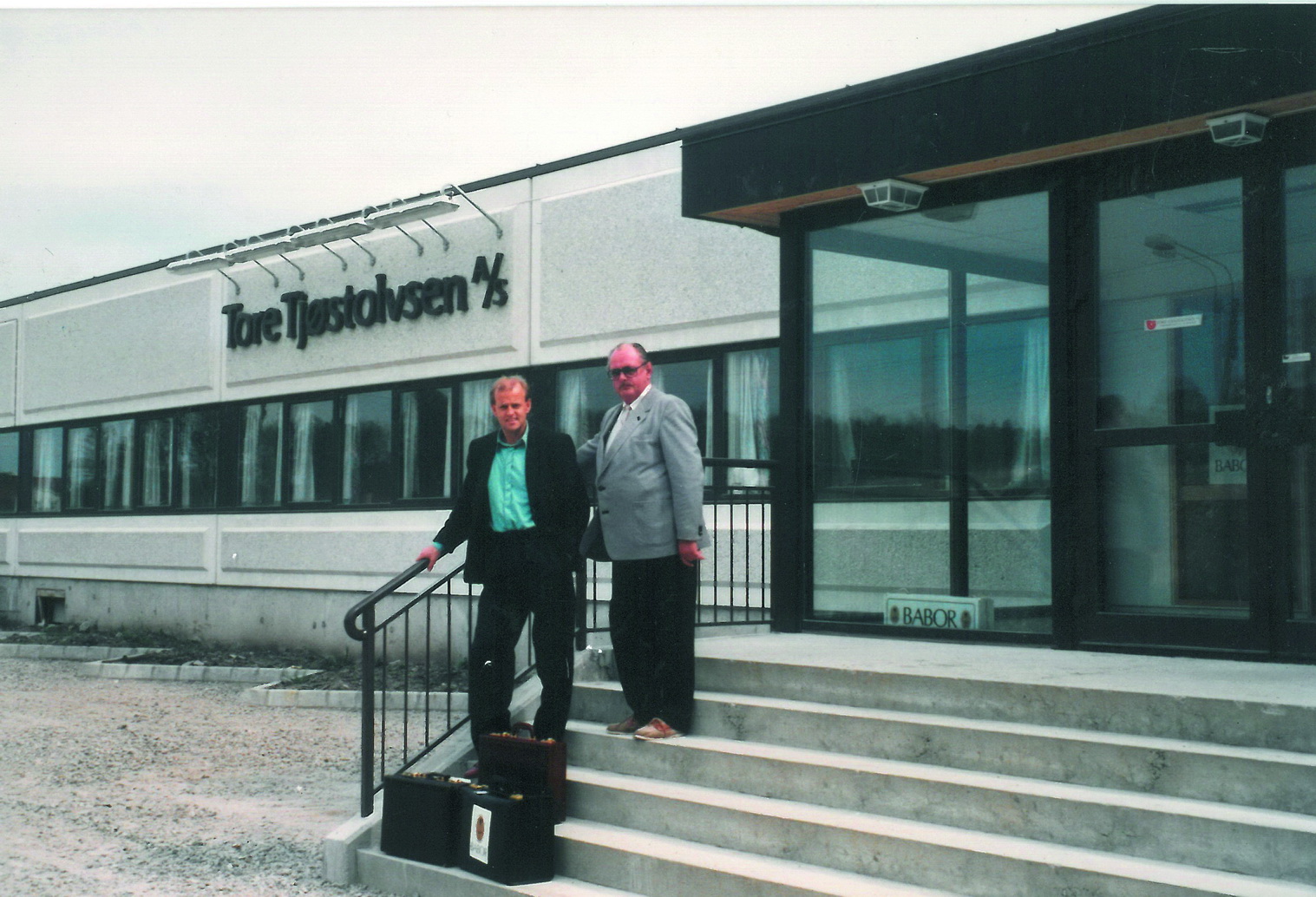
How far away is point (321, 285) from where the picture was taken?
14938 mm

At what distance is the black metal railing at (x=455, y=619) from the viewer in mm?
6258

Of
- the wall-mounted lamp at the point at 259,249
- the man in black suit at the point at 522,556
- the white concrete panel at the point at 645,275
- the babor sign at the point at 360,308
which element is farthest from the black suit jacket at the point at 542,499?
the wall-mounted lamp at the point at 259,249

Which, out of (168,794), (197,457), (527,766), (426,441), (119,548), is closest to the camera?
(527,766)

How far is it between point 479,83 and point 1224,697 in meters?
4.85

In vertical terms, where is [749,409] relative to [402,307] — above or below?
below

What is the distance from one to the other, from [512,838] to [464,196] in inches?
341

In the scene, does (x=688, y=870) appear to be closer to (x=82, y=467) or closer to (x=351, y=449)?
(x=351, y=449)

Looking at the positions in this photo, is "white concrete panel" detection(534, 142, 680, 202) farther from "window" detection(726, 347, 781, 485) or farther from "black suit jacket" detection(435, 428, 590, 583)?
"black suit jacket" detection(435, 428, 590, 583)

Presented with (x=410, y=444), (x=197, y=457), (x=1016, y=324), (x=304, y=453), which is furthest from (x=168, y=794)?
(x=197, y=457)

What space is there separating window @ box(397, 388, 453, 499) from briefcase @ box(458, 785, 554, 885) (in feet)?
27.0

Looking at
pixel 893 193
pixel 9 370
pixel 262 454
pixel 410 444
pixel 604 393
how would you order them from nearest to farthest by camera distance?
pixel 893 193 → pixel 604 393 → pixel 410 444 → pixel 262 454 → pixel 9 370

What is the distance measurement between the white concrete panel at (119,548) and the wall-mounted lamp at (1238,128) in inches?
524

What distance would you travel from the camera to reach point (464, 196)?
13016 mm

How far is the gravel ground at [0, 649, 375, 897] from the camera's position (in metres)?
5.96
